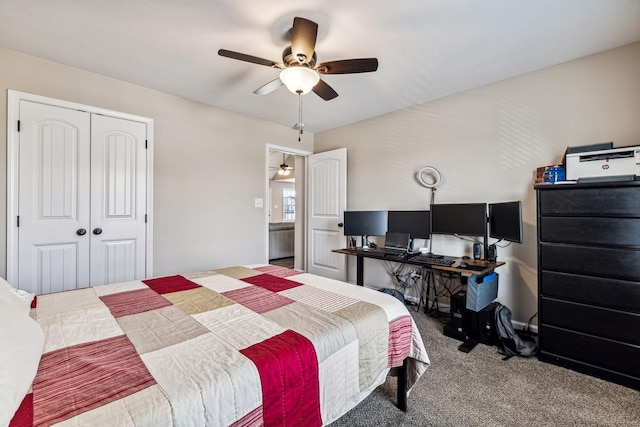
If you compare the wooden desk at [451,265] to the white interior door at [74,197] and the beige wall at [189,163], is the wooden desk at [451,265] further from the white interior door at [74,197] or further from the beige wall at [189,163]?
the white interior door at [74,197]

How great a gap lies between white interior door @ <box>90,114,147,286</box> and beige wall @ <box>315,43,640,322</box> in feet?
9.27

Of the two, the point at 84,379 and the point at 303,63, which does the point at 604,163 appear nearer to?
the point at 303,63

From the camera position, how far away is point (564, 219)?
6.79 ft

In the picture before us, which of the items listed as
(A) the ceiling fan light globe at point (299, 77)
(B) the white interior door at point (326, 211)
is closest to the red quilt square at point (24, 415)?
(A) the ceiling fan light globe at point (299, 77)

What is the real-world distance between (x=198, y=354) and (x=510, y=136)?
10.3 feet

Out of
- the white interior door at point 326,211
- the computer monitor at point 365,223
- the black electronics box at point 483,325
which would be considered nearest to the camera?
the black electronics box at point 483,325

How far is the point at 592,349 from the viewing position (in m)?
1.95

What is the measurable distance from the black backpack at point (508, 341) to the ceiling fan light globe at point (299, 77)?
8.01 ft

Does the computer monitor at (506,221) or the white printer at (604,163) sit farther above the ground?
the white printer at (604,163)

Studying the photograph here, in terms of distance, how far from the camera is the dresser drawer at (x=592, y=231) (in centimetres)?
183

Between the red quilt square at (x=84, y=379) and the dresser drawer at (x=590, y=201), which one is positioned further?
the dresser drawer at (x=590, y=201)

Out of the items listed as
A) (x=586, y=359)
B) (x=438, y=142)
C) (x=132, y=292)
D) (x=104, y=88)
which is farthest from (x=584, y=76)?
(x=104, y=88)

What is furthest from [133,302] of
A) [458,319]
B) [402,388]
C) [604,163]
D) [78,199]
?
[604,163]

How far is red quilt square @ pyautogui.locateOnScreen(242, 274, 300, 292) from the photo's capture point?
5.79ft
